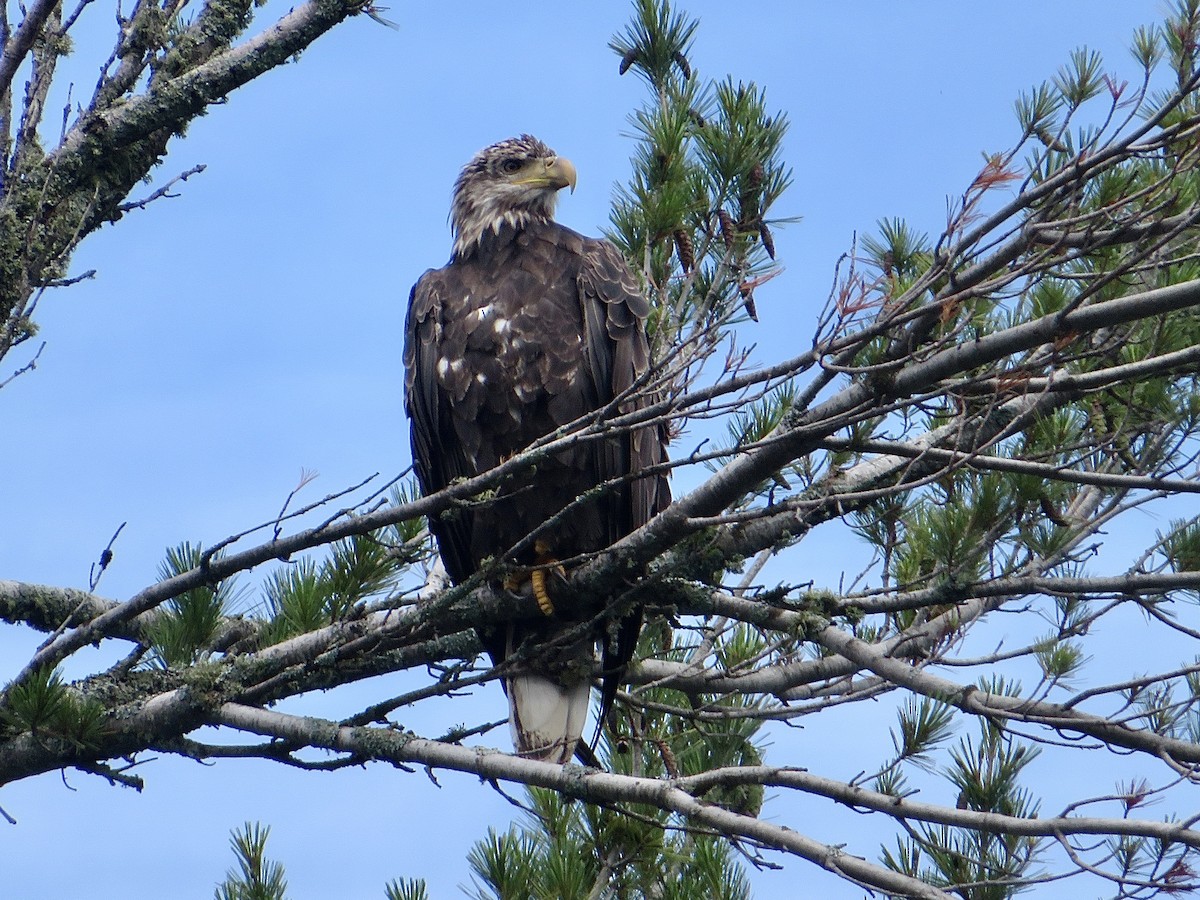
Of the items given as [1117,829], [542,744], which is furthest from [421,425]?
[1117,829]

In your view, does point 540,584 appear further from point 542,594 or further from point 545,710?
point 545,710

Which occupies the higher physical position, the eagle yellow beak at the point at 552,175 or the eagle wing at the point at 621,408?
the eagle yellow beak at the point at 552,175

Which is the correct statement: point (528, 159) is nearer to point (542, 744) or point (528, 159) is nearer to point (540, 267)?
point (540, 267)

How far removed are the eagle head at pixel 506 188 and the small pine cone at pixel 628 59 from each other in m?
0.53

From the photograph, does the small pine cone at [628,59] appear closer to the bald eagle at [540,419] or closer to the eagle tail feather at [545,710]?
the bald eagle at [540,419]

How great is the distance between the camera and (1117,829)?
2.36m

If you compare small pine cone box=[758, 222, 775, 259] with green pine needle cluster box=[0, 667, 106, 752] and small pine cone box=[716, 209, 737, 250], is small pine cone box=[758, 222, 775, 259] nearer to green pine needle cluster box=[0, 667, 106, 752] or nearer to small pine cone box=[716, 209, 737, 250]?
small pine cone box=[716, 209, 737, 250]

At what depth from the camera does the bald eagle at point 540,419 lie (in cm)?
379

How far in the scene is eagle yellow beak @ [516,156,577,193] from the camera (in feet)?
15.7

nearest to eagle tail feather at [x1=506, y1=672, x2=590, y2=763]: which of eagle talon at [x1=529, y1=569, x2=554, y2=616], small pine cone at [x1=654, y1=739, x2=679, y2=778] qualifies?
small pine cone at [x1=654, y1=739, x2=679, y2=778]

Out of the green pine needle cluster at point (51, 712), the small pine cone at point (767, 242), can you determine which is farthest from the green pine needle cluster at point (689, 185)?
the green pine needle cluster at point (51, 712)

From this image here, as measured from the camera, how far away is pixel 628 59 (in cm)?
438

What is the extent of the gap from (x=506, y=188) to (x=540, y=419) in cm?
126

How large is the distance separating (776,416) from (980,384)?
102 cm
